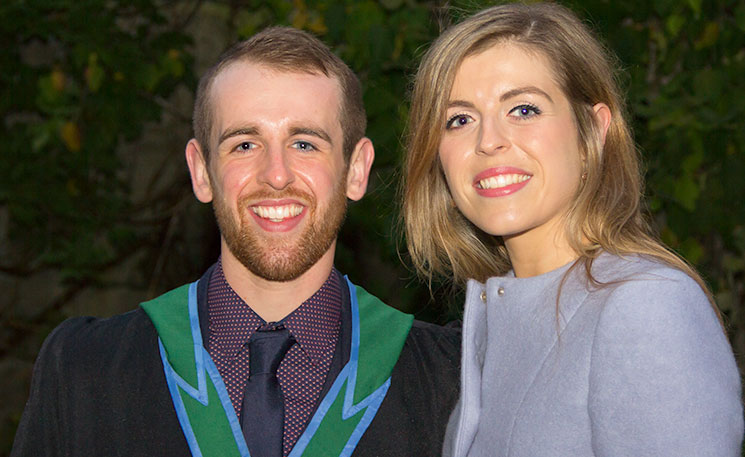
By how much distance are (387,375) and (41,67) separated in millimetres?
3895

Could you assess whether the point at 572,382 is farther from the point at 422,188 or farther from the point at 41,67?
the point at 41,67

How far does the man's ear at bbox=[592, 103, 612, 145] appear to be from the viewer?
2143 mm

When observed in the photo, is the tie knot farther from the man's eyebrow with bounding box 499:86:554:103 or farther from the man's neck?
the man's eyebrow with bounding box 499:86:554:103

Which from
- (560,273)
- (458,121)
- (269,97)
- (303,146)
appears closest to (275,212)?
(303,146)

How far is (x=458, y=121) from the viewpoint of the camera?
2131 millimetres

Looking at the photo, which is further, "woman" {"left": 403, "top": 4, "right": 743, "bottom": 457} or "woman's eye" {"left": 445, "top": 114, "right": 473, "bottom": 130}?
"woman's eye" {"left": 445, "top": 114, "right": 473, "bottom": 130}

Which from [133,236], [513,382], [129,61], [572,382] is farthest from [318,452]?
[133,236]

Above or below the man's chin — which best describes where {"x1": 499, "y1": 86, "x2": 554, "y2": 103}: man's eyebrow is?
above

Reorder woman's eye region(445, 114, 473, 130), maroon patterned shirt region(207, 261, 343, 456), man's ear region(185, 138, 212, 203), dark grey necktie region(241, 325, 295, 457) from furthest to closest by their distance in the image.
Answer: man's ear region(185, 138, 212, 203), maroon patterned shirt region(207, 261, 343, 456), dark grey necktie region(241, 325, 295, 457), woman's eye region(445, 114, 473, 130)

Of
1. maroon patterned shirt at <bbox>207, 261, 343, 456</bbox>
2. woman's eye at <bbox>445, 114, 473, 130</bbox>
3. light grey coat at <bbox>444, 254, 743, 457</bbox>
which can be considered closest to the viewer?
light grey coat at <bbox>444, 254, 743, 457</bbox>

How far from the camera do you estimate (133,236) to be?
5.48 m

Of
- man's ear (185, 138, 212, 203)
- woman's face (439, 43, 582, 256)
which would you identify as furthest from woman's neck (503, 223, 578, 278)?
man's ear (185, 138, 212, 203)

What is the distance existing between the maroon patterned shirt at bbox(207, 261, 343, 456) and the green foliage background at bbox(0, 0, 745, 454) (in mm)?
608

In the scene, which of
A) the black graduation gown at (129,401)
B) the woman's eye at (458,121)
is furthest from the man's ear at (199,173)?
the woman's eye at (458,121)
